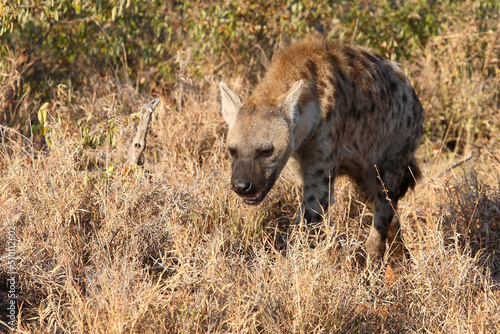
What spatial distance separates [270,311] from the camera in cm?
293

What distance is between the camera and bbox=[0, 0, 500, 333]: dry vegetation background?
10.0 feet

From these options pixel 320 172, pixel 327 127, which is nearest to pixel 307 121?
pixel 327 127

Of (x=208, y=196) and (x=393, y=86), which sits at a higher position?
(x=393, y=86)

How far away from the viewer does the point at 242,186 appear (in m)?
3.49

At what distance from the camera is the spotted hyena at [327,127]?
144 inches

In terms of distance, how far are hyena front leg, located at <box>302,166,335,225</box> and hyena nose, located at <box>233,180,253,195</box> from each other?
479 mm

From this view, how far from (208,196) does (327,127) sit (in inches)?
35.4

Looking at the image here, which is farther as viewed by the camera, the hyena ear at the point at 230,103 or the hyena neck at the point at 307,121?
the hyena ear at the point at 230,103

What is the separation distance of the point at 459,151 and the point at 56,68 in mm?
4369

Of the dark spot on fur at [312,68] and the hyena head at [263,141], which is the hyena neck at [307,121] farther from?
the dark spot on fur at [312,68]

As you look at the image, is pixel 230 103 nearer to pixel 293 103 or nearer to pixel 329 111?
pixel 293 103

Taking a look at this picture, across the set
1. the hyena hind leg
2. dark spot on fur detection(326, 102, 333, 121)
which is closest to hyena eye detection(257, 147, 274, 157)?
dark spot on fur detection(326, 102, 333, 121)

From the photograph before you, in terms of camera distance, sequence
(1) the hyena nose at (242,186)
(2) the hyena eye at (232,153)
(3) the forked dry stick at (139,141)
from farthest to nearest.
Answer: (3) the forked dry stick at (139,141), (2) the hyena eye at (232,153), (1) the hyena nose at (242,186)

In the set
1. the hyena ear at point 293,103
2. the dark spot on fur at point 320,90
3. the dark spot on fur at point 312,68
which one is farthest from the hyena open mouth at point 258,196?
the dark spot on fur at point 312,68
